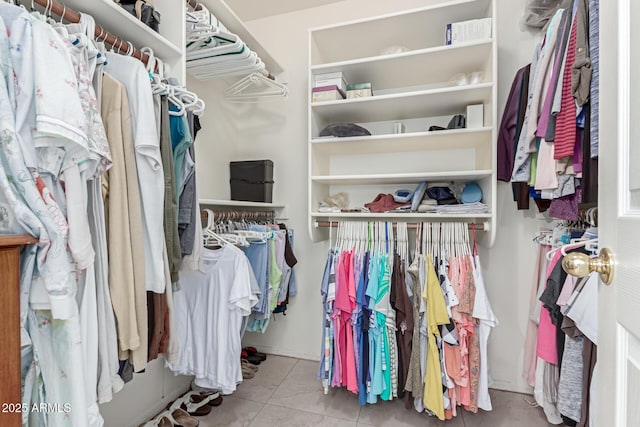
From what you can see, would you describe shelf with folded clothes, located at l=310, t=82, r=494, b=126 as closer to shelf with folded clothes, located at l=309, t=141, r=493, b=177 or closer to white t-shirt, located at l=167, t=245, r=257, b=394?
shelf with folded clothes, located at l=309, t=141, r=493, b=177

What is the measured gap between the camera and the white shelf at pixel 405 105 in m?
1.63

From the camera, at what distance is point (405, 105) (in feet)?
5.95

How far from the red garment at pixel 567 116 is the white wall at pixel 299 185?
83cm

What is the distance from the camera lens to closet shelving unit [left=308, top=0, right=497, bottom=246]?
1.62 m

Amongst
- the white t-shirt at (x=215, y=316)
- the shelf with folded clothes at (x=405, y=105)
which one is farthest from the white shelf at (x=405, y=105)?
the white t-shirt at (x=215, y=316)

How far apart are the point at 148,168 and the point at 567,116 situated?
1461mm

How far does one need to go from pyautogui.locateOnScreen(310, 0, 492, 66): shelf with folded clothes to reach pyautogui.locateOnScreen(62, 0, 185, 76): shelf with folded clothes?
32.6 inches

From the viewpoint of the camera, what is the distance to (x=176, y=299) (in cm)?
152

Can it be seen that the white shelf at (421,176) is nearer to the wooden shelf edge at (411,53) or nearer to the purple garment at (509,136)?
the purple garment at (509,136)

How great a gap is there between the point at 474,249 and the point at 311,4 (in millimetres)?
2071

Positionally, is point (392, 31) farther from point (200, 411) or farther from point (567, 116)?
point (200, 411)

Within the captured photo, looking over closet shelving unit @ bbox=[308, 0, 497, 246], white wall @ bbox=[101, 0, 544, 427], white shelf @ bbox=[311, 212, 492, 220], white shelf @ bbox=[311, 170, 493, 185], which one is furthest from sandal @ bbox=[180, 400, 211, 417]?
white shelf @ bbox=[311, 170, 493, 185]

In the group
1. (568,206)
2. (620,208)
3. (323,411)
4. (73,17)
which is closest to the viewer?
(620,208)

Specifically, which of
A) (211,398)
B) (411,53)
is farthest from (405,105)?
(211,398)
